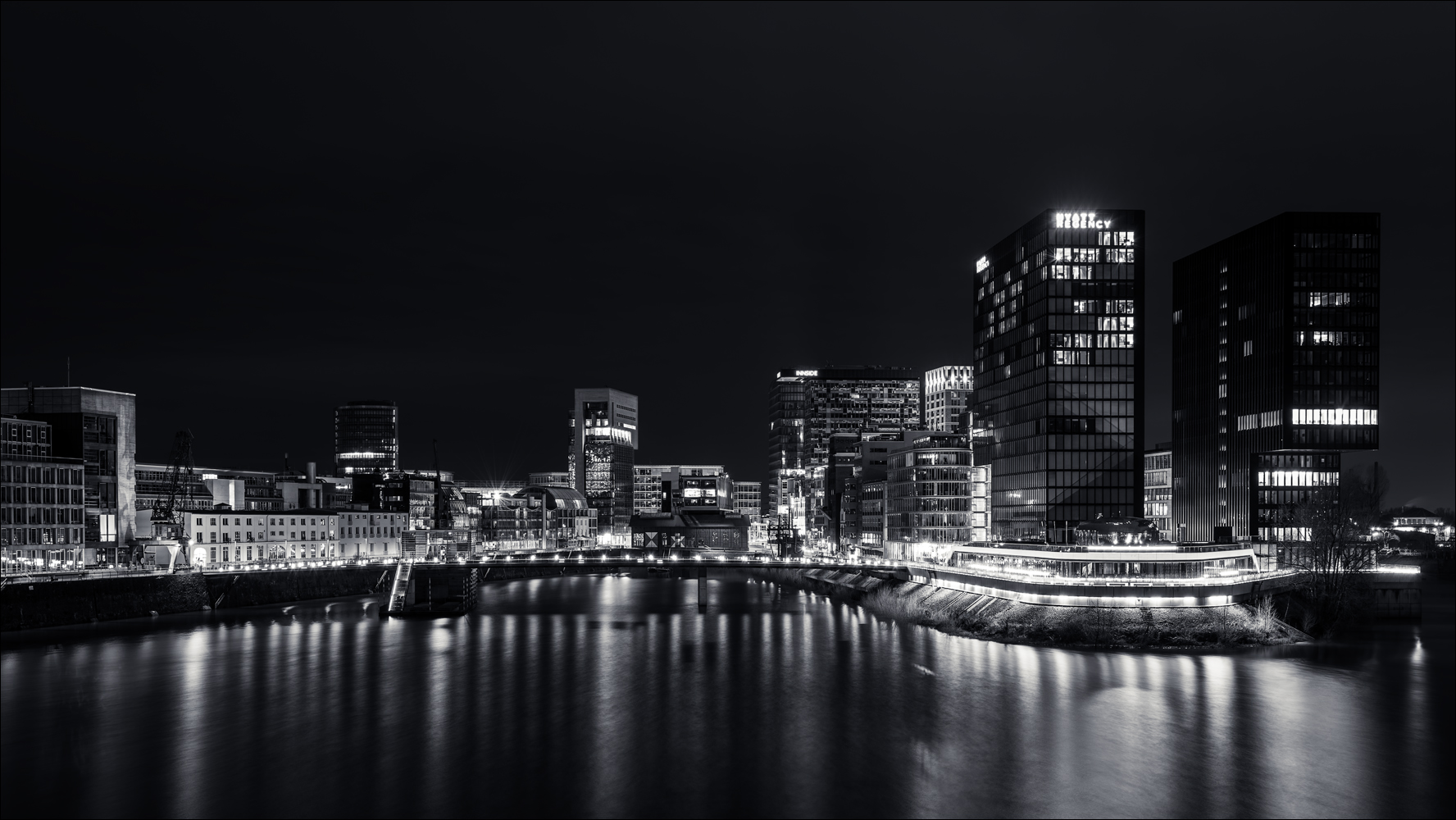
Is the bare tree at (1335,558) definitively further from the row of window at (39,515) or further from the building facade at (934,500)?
the row of window at (39,515)

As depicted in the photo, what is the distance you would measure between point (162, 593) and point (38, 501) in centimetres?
2154

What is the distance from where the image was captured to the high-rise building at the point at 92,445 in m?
149

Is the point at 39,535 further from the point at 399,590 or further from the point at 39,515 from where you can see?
the point at 399,590

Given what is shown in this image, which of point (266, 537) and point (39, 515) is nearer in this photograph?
point (39, 515)

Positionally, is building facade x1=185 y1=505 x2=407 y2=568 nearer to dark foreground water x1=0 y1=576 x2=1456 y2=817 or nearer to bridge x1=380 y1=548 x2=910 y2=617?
bridge x1=380 y1=548 x2=910 y2=617

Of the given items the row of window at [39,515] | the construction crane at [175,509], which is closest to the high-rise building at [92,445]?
the row of window at [39,515]

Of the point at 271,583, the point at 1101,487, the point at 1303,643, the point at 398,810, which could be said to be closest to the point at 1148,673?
the point at 1303,643

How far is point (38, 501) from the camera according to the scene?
450ft

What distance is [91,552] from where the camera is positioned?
483 ft

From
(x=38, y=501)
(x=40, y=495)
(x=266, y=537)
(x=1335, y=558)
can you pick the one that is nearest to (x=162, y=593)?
(x=38, y=501)

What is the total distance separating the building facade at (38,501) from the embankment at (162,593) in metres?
14.8

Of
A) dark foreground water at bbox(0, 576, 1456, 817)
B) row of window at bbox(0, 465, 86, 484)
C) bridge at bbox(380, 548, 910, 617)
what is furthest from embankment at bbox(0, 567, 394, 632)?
row of window at bbox(0, 465, 86, 484)

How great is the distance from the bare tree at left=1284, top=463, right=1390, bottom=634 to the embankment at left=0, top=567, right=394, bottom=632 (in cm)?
11945

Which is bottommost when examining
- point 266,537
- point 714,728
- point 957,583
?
point 714,728
